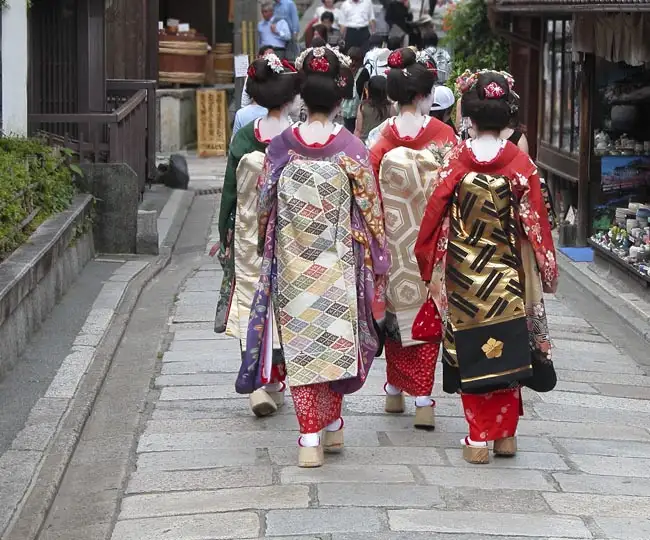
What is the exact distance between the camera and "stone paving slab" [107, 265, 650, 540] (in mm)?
5516

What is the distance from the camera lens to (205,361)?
8578mm

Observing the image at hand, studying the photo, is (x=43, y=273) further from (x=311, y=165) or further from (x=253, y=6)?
(x=253, y=6)

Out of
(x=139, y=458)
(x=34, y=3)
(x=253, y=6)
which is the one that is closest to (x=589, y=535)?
(x=139, y=458)

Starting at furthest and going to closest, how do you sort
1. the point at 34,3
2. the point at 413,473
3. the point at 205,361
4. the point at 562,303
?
the point at 34,3 < the point at 562,303 < the point at 205,361 < the point at 413,473

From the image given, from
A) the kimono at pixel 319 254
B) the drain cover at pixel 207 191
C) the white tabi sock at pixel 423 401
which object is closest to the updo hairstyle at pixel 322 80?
the kimono at pixel 319 254

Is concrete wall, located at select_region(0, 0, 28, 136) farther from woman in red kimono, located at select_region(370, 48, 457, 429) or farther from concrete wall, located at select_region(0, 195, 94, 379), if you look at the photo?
woman in red kimono, located at select_region(370, 48, 457, 429)

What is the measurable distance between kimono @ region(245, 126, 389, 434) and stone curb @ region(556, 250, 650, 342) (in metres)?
4.02

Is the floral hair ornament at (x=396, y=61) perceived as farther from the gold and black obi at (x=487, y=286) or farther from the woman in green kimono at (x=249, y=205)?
the gold and black obi at (x=487, y=286)

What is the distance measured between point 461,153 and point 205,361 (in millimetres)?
2865

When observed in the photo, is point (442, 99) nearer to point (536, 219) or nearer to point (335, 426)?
point (536, 219)

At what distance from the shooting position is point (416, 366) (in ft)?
23.2

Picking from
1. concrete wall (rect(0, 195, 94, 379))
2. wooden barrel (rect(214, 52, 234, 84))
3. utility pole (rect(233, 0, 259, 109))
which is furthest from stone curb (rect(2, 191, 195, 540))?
wooden barrel (rect(214, 52, 234, 84))

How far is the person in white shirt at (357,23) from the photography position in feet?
80.2

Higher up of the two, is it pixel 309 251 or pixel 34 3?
pixel 34 3
